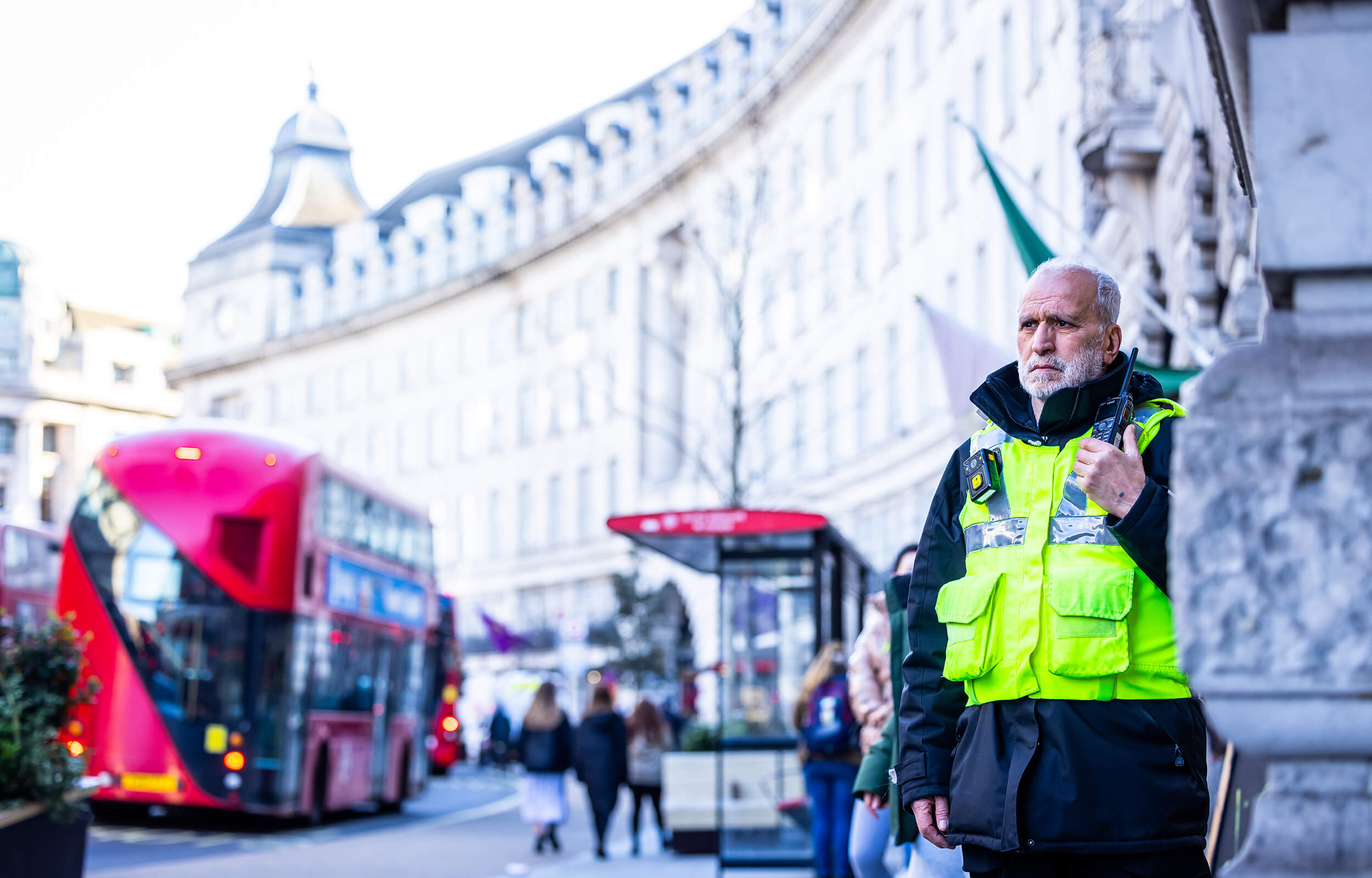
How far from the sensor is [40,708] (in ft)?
32.9

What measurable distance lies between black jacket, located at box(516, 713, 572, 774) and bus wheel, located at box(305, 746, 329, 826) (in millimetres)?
2642

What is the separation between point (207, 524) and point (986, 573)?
55.9 feet

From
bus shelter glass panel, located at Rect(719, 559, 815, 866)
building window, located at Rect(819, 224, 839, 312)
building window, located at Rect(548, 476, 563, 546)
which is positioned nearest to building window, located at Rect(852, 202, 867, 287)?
building window, located at Rect(819, 224, 839, 312)

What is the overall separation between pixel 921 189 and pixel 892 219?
6.49ft

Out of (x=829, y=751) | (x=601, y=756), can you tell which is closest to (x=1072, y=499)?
(x=829, y=751)

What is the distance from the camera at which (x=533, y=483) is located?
68.2 metres

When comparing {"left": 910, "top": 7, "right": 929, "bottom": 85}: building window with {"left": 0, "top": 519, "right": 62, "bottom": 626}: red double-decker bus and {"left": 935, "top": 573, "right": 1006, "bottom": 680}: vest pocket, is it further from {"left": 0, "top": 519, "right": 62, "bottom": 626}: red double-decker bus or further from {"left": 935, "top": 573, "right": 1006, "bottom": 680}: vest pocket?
{"left": 935, "top": 573, "right": 1006, "bottom": 680}: vest pocket

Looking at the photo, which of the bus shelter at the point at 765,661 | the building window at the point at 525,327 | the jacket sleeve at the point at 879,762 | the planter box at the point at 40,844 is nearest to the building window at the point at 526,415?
the building window at the point at 525,327

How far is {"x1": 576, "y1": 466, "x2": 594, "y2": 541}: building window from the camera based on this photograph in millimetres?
64938

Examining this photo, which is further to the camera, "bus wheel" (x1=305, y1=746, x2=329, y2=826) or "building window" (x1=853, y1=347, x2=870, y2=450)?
"building window" (x1=853, y1=347, x2=870, y2=450)

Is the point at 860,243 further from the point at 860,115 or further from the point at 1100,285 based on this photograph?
the point at 1100,285

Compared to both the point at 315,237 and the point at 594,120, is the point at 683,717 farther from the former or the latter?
the point at 315,237

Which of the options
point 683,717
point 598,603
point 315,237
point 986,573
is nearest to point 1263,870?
point 986,573

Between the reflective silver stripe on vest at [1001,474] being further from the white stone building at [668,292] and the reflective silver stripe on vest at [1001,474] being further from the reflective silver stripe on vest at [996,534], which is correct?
the white stone building at [668,292]
